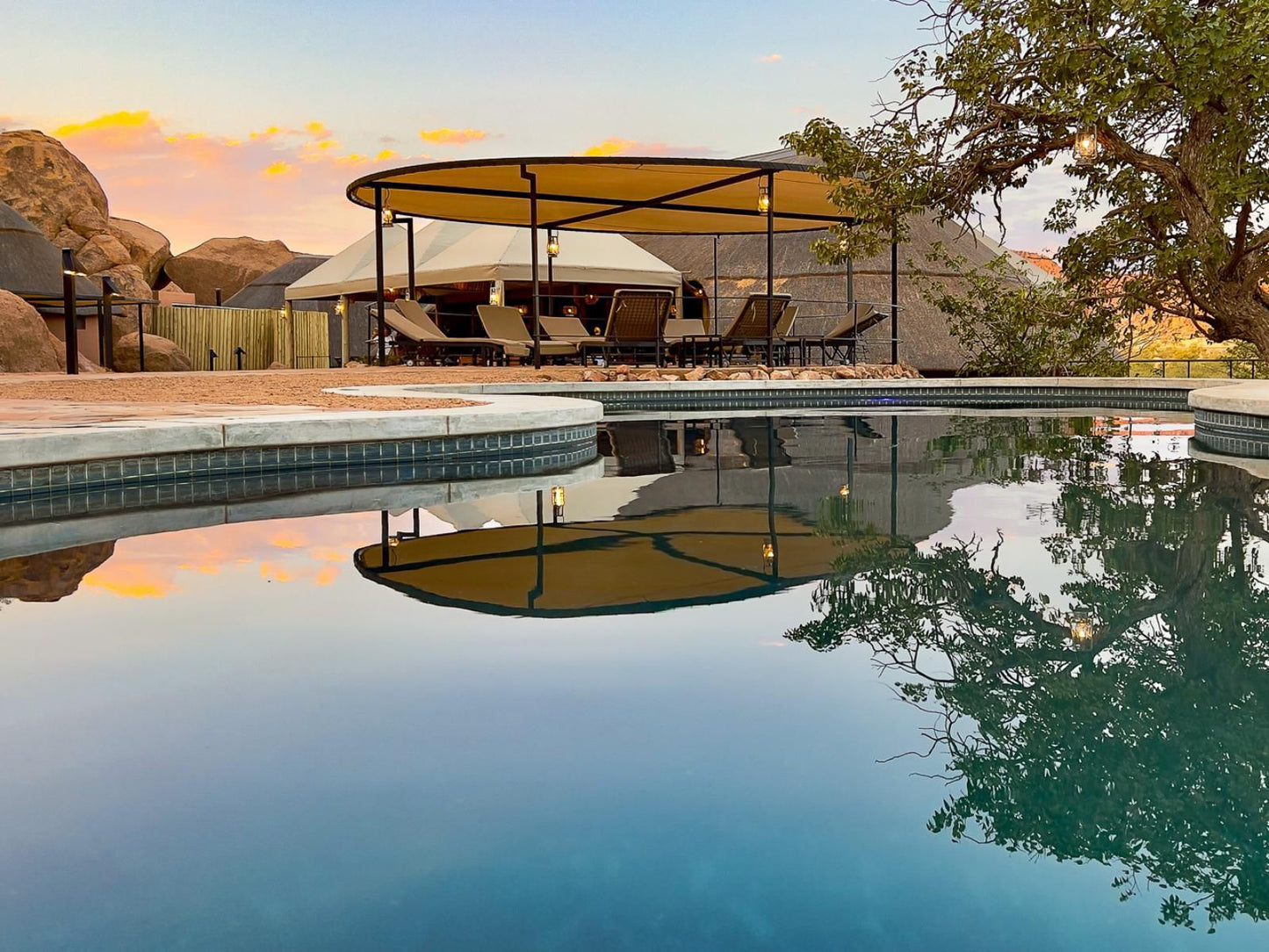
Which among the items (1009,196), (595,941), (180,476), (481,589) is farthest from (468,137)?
(595,941)

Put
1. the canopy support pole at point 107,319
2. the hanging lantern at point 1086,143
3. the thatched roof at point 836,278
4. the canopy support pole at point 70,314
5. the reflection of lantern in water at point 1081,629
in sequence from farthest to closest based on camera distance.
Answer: the thatched roof at point 836,278 < the canopy support pole at point 107,319 < the canopy support pole at point 70,314 < the hanging lantern at point 1086,143 < the reflection of lantern in water at point 1081,629

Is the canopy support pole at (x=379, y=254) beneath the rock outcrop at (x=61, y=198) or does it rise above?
beneath

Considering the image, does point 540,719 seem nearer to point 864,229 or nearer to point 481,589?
point 481,589

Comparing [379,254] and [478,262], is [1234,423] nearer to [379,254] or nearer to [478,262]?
[379,254]

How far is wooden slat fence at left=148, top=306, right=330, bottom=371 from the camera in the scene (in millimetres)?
19922

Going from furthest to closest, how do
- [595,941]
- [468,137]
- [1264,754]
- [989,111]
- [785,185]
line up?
1. [468,137]
2. [785,185]
3. [989,111]
4. [1264,754]
5. [595,941]

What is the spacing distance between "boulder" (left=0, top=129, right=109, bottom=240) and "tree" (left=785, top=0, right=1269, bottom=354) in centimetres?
2657

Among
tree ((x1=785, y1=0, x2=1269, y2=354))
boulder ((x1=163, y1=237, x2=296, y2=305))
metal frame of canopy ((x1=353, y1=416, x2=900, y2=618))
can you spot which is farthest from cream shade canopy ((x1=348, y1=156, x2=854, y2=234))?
boulder ((x1=163, y1=237, x2=296, y2=305))

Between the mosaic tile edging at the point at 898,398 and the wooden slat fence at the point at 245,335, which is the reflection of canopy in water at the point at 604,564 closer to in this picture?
the mosaic tile edging at the point at 898,398

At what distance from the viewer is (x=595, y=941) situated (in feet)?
4.00

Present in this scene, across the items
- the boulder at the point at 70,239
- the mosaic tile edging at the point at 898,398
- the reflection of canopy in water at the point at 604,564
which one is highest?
the boulder at the point at 70,239

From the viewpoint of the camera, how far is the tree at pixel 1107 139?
8.05 meters

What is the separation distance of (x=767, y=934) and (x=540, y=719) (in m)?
0.80

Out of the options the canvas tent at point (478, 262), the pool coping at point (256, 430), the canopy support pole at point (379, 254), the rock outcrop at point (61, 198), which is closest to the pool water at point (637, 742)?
the pool coping at point (256, 430)
